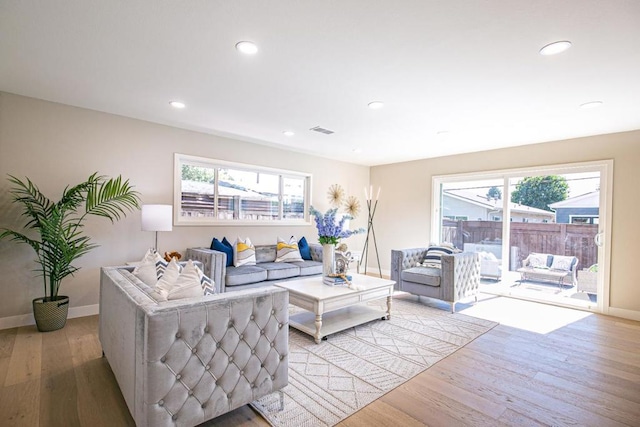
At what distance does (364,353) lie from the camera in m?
2.90

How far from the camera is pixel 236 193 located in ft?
16.9

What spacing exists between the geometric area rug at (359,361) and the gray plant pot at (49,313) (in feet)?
7.96

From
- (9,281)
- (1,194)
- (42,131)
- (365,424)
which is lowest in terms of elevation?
(365,424)

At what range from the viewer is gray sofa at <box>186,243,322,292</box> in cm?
389

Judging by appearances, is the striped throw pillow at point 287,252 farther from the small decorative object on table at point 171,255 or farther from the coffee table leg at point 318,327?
the coffee table leg at point 318,327

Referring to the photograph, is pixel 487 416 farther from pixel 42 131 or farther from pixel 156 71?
pixel 42 131

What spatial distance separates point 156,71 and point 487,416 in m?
3.62

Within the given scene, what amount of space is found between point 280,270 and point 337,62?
2981 millimetres

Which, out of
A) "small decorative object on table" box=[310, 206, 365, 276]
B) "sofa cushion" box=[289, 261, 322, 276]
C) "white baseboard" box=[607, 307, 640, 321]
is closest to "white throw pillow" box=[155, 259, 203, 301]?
"small decorative object on table" box=[310, 206, 365, 276]

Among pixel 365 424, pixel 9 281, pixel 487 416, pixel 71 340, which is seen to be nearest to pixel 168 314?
pixel 365 424

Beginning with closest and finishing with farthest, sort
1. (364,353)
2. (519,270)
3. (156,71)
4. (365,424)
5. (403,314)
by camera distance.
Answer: (365,424) → (156,71) → (364,353) → (403,314) → (519,270)

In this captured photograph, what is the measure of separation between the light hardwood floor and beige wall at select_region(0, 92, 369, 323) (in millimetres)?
Result: 560

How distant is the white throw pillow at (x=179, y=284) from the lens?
188cm

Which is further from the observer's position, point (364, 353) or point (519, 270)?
point (519, 270)
